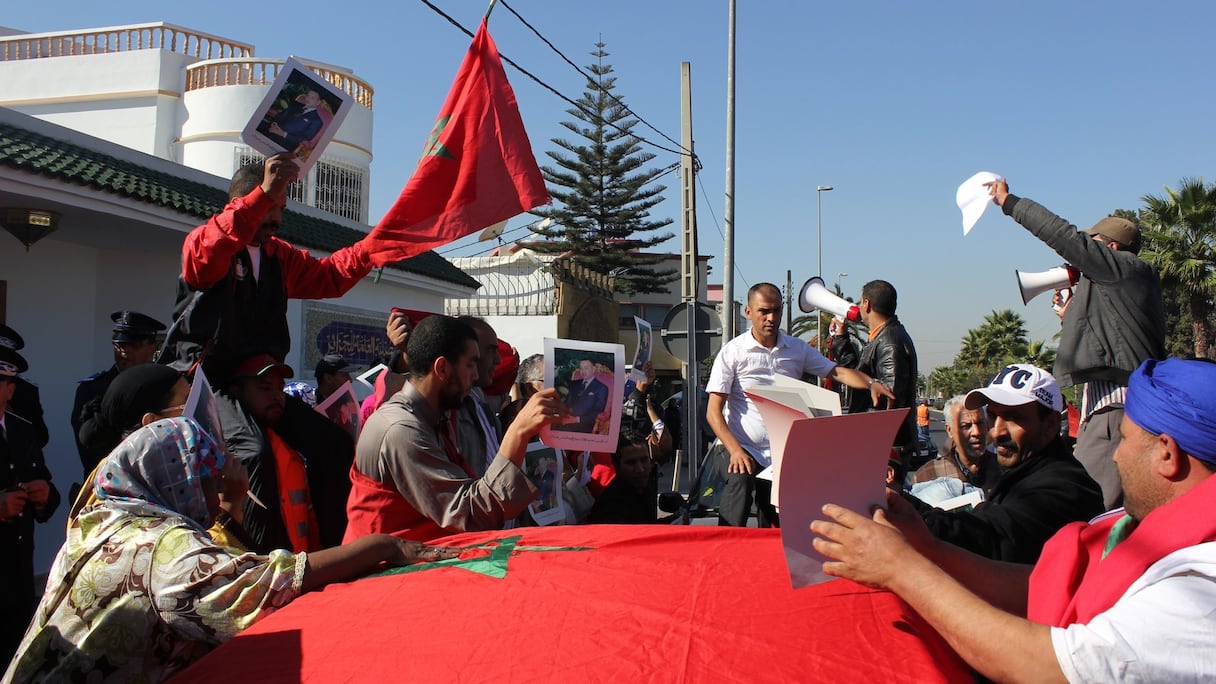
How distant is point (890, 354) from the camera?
575 cm

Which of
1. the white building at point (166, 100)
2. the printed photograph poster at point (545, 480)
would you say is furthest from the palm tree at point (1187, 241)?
the printed photograph poster at point (545, 480)

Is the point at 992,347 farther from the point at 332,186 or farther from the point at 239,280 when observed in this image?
the point at 239,280

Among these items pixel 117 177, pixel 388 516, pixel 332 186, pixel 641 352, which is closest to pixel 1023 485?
pixel 388 516

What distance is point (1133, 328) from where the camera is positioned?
14.5 ft

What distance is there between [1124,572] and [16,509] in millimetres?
4215

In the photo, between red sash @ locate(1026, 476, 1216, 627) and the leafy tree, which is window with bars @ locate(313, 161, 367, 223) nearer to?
red sash @ locate(1026, 476, 1216, 627)

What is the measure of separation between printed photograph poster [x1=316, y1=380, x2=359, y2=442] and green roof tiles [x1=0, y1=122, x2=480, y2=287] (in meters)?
3.89

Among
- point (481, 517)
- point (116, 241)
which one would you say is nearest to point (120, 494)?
point (481, 517)

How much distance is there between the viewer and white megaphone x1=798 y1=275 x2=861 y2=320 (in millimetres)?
6778

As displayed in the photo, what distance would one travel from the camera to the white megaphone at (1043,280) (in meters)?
5.06

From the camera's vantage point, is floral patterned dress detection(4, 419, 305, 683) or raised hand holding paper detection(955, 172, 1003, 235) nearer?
floral patterned dress detection(4, 419, 305, 683)

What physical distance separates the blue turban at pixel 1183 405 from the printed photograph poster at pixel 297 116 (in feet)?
10.3

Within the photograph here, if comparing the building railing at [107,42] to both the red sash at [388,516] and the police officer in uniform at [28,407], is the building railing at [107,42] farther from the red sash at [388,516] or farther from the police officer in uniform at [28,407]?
the red sash at [388,516]

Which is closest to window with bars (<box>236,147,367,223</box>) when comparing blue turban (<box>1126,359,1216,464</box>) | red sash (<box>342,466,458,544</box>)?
red sash (<box>342,466,458,544</box>)
